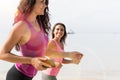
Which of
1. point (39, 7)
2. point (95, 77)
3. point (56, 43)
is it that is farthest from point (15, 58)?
point (95, 77)

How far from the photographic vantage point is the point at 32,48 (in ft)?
7.84

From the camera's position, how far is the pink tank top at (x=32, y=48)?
238 centimetres

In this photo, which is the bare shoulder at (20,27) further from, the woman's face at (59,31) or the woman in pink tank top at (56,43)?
the woman's face at (59,31)

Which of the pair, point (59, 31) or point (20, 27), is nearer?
point (20, 27)

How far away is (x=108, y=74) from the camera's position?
→ 342 inches

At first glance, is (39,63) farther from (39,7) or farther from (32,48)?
(39,7)

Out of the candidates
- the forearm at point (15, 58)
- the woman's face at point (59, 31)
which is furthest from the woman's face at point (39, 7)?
the woman's face at point (59, 31)

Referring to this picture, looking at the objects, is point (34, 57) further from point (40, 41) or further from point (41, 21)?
point (41, 21)

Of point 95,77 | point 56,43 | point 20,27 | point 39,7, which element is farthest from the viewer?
point 95,77

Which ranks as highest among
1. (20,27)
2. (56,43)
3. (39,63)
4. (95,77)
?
(20,27)

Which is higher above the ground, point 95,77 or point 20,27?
point 20,27

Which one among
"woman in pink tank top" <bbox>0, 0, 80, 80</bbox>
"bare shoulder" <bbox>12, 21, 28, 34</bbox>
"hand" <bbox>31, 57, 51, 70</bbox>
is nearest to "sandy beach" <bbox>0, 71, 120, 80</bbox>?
"woman in pink tank top" <bbox>0, 0, 80, 80</bbox>

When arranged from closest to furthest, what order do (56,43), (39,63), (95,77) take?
(39,63), (56,43), (95,77)

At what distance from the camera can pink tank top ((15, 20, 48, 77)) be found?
93.7 inches
